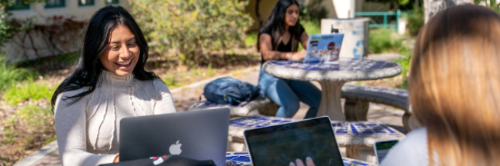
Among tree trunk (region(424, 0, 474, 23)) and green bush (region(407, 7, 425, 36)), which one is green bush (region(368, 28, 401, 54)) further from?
→ tree trunk (region(424, 0, 474, 23))

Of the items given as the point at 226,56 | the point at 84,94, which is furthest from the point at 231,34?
the point at 84,94

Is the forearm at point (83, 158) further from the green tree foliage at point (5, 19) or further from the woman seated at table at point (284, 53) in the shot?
the green tree foliage at point (5, 19)

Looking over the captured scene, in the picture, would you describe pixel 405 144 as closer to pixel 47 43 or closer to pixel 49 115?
pixel 49 115

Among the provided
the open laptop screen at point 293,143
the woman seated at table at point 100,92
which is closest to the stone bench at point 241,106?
the woman seated at table at point 100,92

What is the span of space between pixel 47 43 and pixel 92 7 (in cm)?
222

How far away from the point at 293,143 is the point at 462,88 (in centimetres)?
80

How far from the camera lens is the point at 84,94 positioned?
7.27 ft

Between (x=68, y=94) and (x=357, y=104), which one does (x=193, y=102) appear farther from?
(x=68, y=94)

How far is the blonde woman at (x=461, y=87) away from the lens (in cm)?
101

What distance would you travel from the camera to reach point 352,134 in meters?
3.39

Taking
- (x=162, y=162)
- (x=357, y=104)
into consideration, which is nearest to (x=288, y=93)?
(x=357, y=104)

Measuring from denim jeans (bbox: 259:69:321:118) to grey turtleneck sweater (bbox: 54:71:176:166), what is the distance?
6.85 feet

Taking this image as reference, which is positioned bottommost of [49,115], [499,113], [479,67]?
[49,115]

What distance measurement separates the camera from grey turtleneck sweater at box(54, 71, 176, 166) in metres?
2.11
